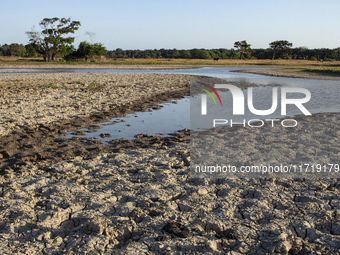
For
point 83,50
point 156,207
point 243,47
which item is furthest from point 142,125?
point 243,47

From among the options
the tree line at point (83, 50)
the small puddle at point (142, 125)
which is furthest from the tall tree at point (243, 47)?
the small puddle at point (142, 125)

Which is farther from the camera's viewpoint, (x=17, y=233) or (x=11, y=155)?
(x=11, y=155)

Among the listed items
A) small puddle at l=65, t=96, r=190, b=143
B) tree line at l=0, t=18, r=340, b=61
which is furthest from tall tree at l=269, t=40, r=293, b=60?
small puddle at l=65, t=96, r=190, b=143

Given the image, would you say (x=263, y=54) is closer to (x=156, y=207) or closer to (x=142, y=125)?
(x=142, y=125)

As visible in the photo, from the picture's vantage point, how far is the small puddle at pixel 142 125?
22.3 ft

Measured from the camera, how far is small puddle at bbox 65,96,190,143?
6.79 metres

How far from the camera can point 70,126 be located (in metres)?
7.31

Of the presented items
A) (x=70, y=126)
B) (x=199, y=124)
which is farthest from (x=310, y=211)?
(x=70, y=126)

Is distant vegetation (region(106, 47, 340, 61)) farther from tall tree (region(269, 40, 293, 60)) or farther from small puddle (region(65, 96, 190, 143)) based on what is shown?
small puddle (region(65, 96, 190, 143))

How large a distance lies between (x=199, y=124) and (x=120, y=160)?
358 centimetres

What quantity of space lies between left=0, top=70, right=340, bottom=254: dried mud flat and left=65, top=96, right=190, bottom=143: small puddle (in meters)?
1.32

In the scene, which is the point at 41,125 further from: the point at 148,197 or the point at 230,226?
the point at 230,226

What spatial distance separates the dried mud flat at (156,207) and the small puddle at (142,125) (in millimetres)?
1316

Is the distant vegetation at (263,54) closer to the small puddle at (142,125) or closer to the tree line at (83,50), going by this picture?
the tree line at (83,50)
